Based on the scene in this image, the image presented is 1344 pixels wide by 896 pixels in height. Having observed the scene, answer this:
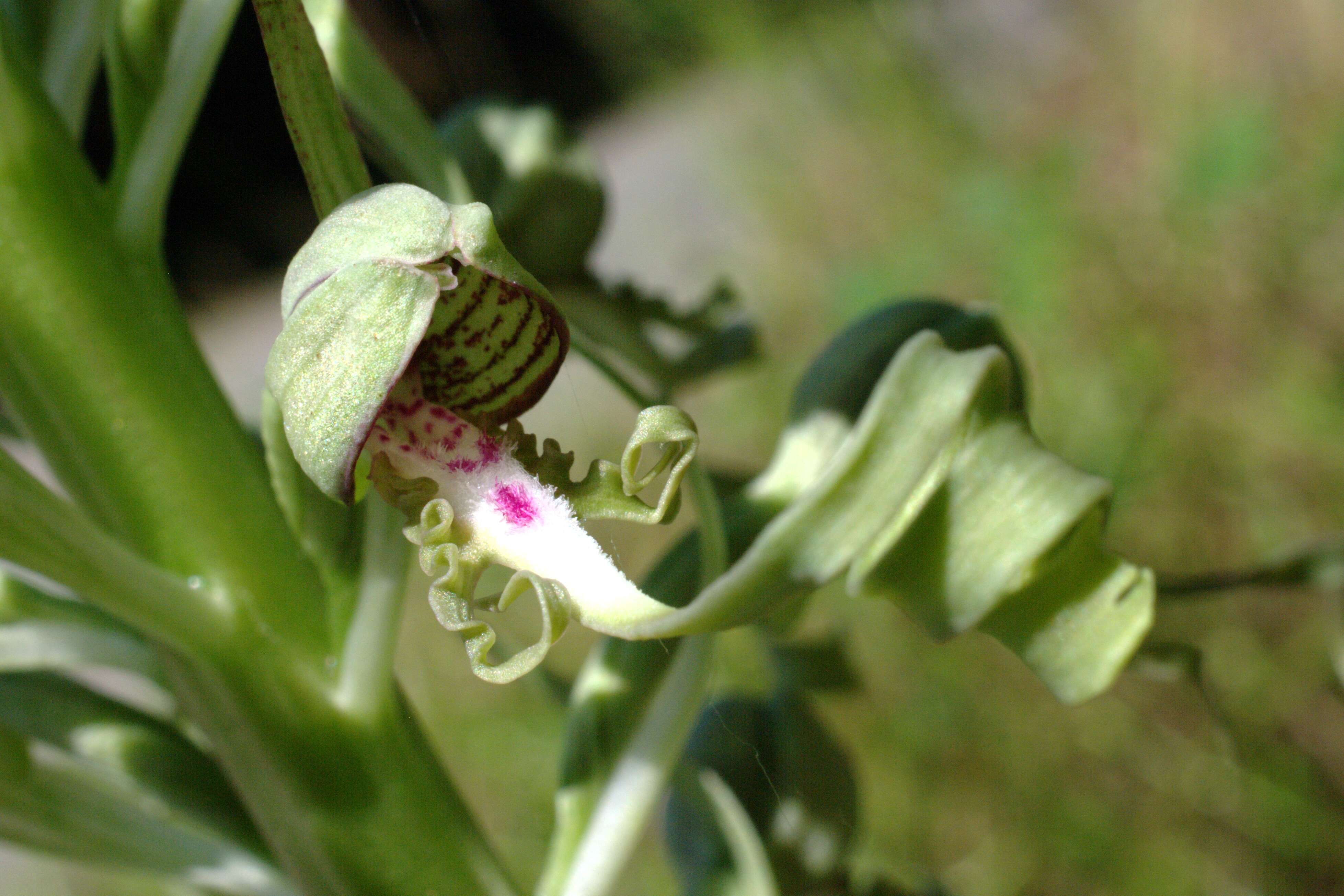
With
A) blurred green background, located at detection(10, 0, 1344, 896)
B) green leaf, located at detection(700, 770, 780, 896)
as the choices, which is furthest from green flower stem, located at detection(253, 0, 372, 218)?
green leaf, located at detection(700, 770, 780, 896)

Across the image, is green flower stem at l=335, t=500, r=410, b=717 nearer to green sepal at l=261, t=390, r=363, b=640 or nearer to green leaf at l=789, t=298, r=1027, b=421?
green sepal at l=261, t=390, r=363, b=640

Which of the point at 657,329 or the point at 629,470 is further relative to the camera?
the point at 657,329

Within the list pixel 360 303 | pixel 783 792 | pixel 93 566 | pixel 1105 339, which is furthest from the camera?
pixel 1105 339

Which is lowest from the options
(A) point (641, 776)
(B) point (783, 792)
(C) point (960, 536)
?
(B) point (783, 792)

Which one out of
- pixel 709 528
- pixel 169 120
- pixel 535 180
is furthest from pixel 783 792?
pixel 169 120

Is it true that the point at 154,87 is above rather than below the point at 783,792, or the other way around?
above

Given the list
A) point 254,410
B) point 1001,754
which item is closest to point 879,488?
point 254,410

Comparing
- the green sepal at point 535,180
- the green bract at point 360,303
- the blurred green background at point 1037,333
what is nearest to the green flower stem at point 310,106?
the green bract at point 360,303

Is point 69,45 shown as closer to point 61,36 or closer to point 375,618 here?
point 61,36
